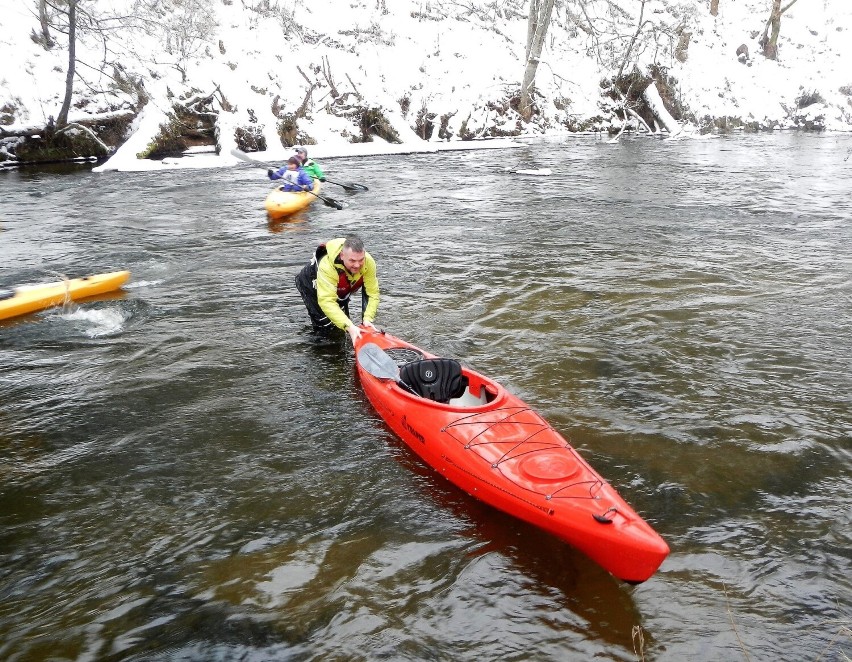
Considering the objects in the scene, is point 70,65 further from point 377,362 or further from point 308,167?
point 377,362

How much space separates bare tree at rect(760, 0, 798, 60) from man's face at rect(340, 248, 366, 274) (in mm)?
27874

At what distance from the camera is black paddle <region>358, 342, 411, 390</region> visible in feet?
14.2

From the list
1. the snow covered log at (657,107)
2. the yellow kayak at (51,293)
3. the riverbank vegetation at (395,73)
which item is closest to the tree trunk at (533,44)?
the riverbank vegetation at (395,73)

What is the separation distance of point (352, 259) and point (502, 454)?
2.10m

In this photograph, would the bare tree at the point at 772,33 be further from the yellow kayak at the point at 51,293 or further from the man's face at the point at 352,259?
the yellow kayak at the point at 51,293

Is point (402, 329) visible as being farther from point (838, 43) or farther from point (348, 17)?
point (838, 43)

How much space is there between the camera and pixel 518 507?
318 centimetres

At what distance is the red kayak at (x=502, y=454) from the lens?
2770 mm

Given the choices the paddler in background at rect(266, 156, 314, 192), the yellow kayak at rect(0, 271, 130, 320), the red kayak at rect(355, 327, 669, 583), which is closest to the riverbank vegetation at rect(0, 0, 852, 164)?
the paddler in background at rect(266, 156, 314, 192)

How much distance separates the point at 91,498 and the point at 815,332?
569 cm

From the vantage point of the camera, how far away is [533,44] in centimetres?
2002

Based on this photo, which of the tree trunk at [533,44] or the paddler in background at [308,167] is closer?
the paddler in background at [308,167]

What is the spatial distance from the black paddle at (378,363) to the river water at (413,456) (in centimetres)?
33

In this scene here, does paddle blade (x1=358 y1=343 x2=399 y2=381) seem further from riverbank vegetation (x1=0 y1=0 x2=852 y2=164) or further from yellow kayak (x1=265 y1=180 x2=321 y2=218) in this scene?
riverbank vegetation (x1=0 y1=0 x2=852 y2=164)
